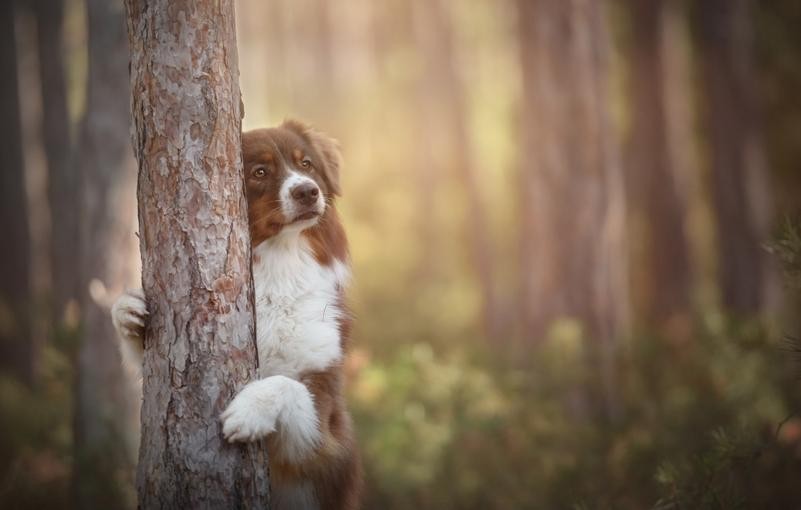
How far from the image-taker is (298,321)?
4.36 metres

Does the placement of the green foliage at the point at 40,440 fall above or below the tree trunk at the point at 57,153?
below

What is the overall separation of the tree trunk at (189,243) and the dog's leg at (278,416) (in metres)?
0.09

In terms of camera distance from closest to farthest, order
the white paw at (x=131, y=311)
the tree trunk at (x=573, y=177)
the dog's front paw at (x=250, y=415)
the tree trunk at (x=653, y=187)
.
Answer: the dog's front paw at (x=250, y=415), the white paw at (x=131, y=311), the tree trunk at (x=573, y=177), the tree trunk at (x=653, y=187)

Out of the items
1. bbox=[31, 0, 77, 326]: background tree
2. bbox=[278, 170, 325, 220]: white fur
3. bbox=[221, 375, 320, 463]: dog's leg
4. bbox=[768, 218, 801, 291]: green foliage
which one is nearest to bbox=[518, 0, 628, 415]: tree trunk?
bbox=[768, 218, 801, 291]: green foliage

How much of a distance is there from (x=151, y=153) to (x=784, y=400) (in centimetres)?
625

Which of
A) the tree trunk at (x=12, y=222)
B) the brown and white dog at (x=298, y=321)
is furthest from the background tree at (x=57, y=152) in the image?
the brown and white dog at (x=298, y=321)

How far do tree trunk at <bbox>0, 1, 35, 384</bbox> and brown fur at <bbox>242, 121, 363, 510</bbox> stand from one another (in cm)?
1017

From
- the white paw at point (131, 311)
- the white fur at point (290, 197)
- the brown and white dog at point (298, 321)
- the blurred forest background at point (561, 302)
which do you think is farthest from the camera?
the blurred forest background at point (561, 302)

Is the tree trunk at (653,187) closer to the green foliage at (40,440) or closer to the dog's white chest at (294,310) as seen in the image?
the green foliage at (40,440)

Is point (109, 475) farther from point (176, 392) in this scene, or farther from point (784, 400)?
point (784, 400)

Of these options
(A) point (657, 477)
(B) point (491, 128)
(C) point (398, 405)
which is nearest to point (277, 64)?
(B) point (491, 128)

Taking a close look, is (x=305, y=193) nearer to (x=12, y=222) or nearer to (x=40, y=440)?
(x=40, y=440)

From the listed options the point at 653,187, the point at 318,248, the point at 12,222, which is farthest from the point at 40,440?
the point at 653,187

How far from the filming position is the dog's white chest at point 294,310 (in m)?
4.25
